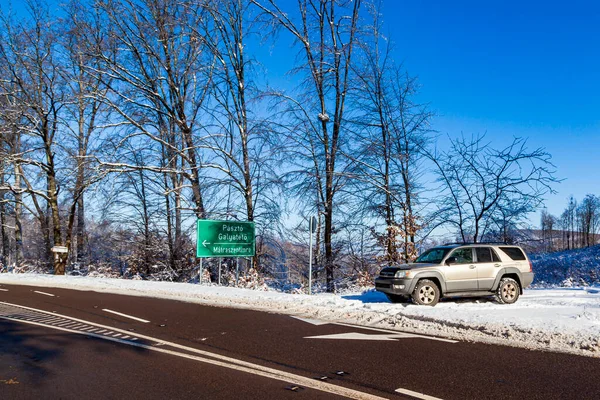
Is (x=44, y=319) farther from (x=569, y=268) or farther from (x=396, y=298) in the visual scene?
(x=569, y=268)

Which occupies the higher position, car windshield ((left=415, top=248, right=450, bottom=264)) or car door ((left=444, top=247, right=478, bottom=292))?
car windshield ((left=415, top=248, right=450, bottom=264))

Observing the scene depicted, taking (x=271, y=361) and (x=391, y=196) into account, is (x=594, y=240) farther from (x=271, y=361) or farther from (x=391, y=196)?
(x=271, y=361)

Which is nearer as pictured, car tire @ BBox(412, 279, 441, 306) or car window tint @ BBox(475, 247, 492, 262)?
car tire @ BBox(412, 279, 441, 306)

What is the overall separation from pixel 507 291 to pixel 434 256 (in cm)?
211

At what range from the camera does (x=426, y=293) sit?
11.4 meters

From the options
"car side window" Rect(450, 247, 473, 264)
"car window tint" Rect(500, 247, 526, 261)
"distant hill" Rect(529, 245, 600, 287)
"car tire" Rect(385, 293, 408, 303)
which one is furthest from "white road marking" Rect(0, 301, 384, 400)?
"distant hill" Rect(529, 245, 600, 287)

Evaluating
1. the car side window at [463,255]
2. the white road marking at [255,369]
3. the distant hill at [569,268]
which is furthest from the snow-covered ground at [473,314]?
the distant hill at [569,268]

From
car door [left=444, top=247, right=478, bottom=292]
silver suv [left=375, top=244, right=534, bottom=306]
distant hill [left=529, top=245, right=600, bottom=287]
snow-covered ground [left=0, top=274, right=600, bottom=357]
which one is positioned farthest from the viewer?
distant hill [left=529, top=245, right=600, bottom=287]

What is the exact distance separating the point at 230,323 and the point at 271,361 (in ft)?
11.0

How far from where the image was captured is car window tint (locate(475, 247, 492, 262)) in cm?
1188

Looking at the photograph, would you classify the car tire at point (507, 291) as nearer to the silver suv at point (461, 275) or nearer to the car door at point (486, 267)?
the silver suv at point (461, 275)

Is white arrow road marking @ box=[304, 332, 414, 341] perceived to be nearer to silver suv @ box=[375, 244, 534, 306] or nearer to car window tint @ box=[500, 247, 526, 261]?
silver suv @ box=[375, 244, 534, 306]

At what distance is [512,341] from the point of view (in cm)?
741

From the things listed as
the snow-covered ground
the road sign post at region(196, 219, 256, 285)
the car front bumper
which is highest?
the road sign post at region(196, 219, 256, 285)
